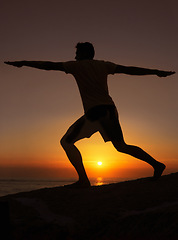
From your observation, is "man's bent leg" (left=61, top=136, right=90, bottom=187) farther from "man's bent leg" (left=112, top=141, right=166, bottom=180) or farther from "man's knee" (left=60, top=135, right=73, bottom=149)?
"man's bent leg" (left=112, top=141, right=166, bottom=180)

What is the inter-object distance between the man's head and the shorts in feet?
3.40

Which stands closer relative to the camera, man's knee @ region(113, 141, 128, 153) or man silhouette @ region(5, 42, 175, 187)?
man silhouette @ region(5, 42, 175, 187)

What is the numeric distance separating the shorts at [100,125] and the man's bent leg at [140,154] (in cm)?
12

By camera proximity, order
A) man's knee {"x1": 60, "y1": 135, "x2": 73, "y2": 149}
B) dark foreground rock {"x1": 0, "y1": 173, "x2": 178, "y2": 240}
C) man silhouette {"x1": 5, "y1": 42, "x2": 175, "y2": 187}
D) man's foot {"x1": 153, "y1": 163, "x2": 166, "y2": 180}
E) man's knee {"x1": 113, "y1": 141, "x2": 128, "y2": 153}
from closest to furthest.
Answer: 1. dark foreground rock {"x1": 0, "y1": 173, "x2": 178, "y2": 240}
2. man silhouette {"x1": 5, "y1": 42, "x2": 175, "y2": 187}
3. man's knee {"x1": 113, "y1": 141, "x2": 128, "y2": 153}
4. man's knee {"x1": 60, "y1": 135, "x2": 73, "y2": 149}
5. man's foot {"x1": 153, "y1": 163, "x2": 166, "y2": 180}

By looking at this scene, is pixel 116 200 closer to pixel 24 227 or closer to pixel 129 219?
pixel 129 219

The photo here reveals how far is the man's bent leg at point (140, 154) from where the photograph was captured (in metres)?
5.56

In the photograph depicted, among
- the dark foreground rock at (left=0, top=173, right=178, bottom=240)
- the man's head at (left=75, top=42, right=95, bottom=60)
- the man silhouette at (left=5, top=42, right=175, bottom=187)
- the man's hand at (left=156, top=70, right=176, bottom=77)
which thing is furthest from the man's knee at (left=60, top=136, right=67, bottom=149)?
the man's hand at (left=156, top=70, right=176, bottom=77)

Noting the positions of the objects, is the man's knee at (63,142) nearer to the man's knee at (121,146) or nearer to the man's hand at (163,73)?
the man's knee at (121,146)

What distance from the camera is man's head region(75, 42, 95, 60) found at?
18.6 feet

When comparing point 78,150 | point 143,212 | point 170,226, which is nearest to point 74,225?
point 143,212

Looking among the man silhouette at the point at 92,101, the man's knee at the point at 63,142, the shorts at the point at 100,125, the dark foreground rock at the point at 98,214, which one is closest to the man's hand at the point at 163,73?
the man silhouette at the point at 92,101

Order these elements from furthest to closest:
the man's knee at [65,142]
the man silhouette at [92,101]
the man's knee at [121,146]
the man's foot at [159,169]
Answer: the man's foot at [159,169] → the man's knee at [65,142] → the man's knee at [121,146] → the man silhouette at [92,101]

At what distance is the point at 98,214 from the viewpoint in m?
4.25

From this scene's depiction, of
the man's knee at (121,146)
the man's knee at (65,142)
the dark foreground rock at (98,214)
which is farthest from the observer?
the man's knee at (65,142)
